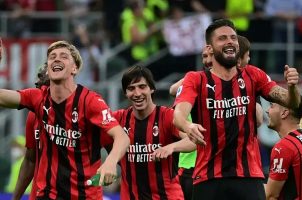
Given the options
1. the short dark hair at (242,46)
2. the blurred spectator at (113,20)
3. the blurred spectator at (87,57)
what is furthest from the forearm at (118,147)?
the blurred spectator at (113,20)

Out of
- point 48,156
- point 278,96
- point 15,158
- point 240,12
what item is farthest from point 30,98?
point 240,12

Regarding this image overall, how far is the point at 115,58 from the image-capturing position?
17703mm

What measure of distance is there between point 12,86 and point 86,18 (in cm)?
209

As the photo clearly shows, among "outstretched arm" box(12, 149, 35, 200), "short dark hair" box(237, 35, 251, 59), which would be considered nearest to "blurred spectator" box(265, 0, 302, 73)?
"short dark hair" box(237, 35, 251, 59)

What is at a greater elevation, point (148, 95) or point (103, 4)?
point (103, 4)

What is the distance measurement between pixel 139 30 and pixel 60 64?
830 centimetres

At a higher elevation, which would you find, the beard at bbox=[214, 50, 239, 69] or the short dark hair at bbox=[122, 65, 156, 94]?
the beard at bbox=[214, 50, 239, 69]

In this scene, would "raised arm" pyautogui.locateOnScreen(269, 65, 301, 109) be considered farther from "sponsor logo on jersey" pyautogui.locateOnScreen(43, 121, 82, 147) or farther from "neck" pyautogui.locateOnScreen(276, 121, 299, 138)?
"sponsor logo on jersey" pyautogui.locateOnScreen(43, 121, 82, 147)

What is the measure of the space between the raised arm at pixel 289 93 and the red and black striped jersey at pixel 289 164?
12.6 inches

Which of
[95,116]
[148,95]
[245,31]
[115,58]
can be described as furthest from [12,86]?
[95,116]

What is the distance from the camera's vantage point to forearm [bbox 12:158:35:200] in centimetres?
995

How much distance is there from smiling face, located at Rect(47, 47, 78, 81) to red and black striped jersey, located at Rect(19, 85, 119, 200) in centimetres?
18

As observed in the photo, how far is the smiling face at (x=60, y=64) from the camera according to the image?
915 cm

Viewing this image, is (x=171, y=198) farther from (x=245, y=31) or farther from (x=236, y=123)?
(x=245, y=31)
